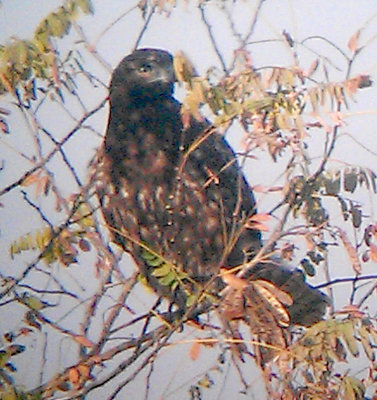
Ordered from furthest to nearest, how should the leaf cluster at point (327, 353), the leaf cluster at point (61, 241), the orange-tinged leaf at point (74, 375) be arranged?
the leaf cluster at point (61, 241), the orange-tinged leaf at point (74, 375), the leaf cluster at point (327, 353)

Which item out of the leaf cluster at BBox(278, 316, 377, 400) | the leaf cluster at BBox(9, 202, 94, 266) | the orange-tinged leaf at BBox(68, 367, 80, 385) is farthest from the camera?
the leaf cluster at BBox(9, 202, 94, 266)

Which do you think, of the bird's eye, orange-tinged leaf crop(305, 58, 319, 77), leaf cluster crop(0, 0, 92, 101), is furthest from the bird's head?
orange-tinged leaf crop(305, 58, 319, 77)

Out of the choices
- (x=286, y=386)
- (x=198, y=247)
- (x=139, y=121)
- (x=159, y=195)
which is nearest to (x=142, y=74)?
(x=139, y=121)

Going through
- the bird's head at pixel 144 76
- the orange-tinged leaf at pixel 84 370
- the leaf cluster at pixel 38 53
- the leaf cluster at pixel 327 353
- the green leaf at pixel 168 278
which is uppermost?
the bird's head at pixel 144 76

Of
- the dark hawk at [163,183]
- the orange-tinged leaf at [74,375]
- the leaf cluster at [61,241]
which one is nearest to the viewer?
the orange-tinged leaf at [74,375]

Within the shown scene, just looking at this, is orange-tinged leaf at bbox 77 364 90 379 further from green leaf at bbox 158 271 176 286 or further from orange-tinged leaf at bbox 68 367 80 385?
green leaf at bbox 158 271 176 286

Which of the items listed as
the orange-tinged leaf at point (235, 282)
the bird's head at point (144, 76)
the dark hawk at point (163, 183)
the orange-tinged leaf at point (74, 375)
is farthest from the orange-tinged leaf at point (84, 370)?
the bird's head at point (144, 76)

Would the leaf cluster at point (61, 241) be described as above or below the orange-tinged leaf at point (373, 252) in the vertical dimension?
above

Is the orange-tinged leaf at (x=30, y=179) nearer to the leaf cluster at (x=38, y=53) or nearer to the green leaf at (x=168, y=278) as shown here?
the leaf cluster at (x=38, y=53)

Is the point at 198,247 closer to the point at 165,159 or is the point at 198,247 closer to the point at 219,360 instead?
Answer: the point at 165,159
